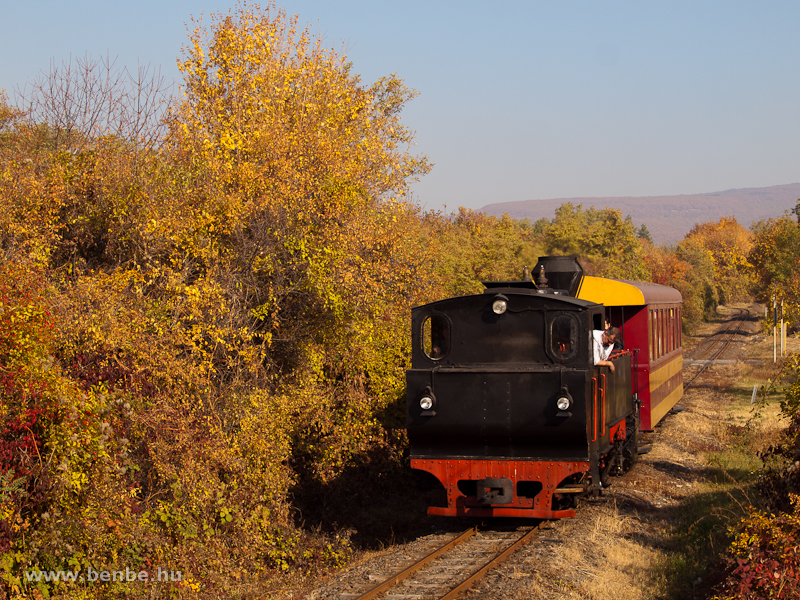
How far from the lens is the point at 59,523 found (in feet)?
26.6

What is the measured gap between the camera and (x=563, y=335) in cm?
907

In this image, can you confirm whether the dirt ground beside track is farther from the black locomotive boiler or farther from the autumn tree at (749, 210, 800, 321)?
the autumn tree at (749, 210, 800, 321)

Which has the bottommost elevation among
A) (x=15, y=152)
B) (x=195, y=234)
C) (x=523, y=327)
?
(x=523, y=327)

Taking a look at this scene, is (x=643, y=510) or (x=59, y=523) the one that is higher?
(x=59, y=523)

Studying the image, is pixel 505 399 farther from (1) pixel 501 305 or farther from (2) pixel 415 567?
(2) pixel 415 567

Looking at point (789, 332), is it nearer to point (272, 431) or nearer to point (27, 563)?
point (272, 431)

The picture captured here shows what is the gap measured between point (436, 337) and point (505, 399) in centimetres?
125

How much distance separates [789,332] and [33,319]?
59.8m

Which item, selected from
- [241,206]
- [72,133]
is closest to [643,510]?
[241,206]

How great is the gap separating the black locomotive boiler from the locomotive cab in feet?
0.04

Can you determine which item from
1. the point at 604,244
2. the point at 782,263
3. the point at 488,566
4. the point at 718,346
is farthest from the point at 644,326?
the point at 782,263

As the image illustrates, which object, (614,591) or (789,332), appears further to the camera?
(789,332)

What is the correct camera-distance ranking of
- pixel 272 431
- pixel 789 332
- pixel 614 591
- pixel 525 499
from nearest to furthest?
pixel 614 591 → pixel 525 499 → pixel 272 431 → pixel 789 332

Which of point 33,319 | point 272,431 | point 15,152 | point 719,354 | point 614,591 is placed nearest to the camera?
point 614,591
